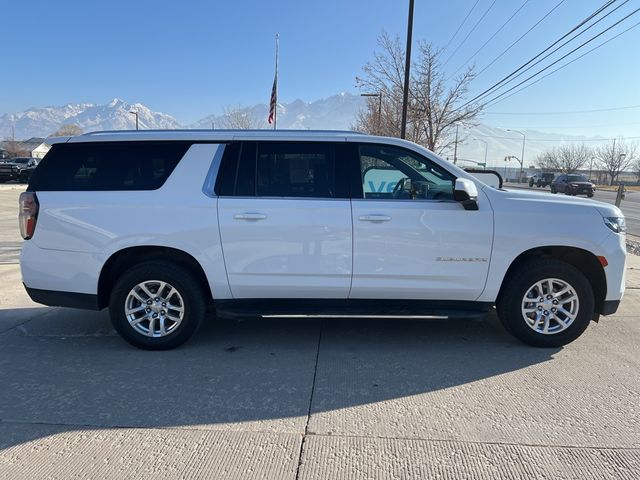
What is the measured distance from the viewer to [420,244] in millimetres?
4176

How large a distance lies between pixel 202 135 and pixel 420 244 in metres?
2.22

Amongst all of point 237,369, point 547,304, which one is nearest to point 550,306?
point 547,304

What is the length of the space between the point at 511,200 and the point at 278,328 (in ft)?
8.57

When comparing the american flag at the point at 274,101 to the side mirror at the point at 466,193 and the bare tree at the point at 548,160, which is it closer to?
the side mirror at the point at 466,193

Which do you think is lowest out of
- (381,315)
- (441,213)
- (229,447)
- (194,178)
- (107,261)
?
(229,447)

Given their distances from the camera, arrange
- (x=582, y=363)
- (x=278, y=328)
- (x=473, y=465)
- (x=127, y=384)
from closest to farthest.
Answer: (x=473, y=465) → (x=127, y=384) → (x=582, y=363) → (x=278, y=328)

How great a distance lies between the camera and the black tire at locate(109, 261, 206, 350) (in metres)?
4.23

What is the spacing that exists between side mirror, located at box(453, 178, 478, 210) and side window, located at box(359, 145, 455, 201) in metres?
0.18

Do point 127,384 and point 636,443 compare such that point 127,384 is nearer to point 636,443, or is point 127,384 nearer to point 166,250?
point 166,250

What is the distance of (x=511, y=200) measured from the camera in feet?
13.9

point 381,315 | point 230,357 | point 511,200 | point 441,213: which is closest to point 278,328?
point 230,357

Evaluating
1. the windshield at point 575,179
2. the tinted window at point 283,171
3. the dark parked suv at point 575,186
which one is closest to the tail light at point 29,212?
the tinted window at point 283,171

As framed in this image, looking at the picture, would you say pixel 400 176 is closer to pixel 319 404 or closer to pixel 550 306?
pixel 550 306

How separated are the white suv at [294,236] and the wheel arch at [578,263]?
0.02m
